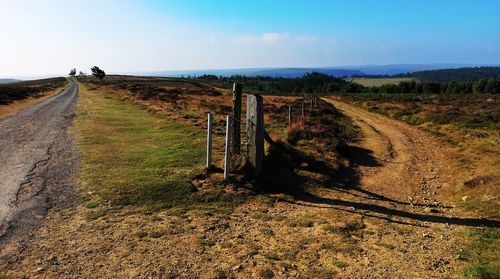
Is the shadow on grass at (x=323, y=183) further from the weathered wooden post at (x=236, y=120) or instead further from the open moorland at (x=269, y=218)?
the weathered wooden post at (x=236, y=120)

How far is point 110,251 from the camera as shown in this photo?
6117 mm

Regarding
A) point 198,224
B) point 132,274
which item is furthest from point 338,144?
point 132,274

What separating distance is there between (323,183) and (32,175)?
785cm

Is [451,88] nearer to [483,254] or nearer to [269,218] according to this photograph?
[483,254]

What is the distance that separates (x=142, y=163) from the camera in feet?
37.6

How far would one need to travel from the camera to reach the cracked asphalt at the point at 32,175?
24.5 ft

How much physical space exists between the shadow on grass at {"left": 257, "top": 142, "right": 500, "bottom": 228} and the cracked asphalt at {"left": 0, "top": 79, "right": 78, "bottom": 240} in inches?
196

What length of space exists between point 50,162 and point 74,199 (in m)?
3.77

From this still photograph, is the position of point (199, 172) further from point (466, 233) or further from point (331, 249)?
point (466, 233)

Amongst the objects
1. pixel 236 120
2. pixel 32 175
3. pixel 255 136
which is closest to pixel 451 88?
pixel 236 120

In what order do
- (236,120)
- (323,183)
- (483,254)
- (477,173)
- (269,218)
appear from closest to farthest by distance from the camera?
(483,254), (269,218), (323,183), (236,120), (477,173)

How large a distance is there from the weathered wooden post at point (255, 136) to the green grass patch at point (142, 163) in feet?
4.92

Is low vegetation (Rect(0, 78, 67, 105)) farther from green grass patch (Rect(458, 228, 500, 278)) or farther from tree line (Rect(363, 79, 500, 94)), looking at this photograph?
tree line (Rect(363, 79, 500, 94))

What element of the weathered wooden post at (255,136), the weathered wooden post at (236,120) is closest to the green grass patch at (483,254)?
the weathered wooden post at (255,136)
